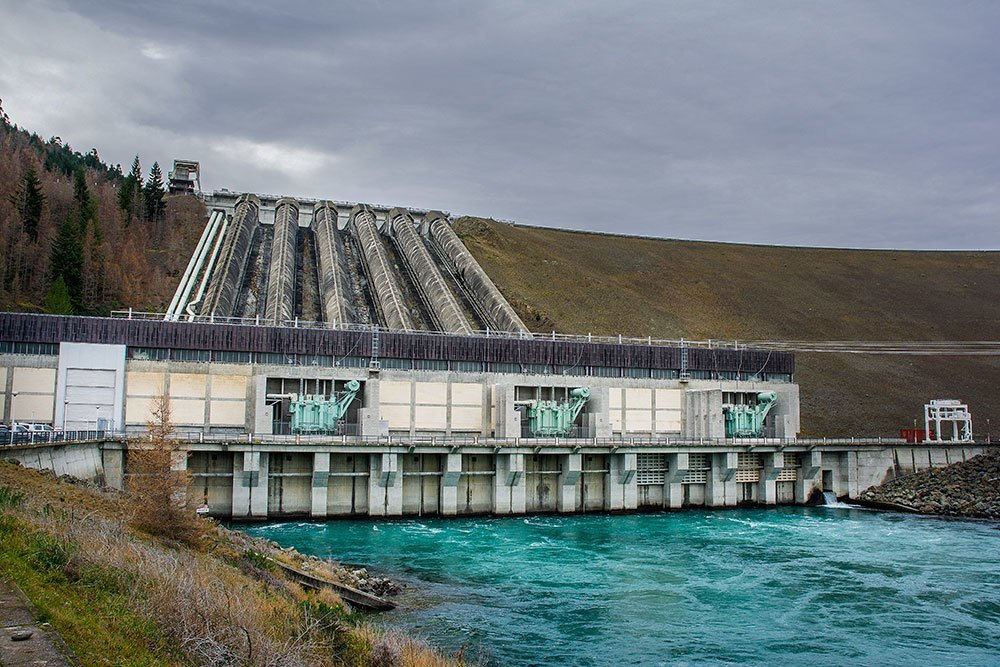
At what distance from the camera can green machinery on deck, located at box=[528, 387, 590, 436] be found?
60.6 meters

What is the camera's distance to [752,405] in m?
69.7

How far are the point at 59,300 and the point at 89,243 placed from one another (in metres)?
13.3

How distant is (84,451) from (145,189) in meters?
81.5

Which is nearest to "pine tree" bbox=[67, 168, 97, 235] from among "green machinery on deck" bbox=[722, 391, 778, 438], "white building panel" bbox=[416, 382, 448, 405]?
"white building panel" bbox=[416, 382, 448, 405]

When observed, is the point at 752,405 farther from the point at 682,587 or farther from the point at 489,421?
the point at 682,587

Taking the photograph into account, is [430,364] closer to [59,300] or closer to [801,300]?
[59,300]

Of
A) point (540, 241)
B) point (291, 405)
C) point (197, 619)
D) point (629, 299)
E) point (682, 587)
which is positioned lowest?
point (682, 587)

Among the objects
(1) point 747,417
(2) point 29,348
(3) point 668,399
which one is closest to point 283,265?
(2) point 29,348

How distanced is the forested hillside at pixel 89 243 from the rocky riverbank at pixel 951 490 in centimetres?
6829

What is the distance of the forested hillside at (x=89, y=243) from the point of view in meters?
80.6

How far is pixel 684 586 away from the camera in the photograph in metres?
35.5

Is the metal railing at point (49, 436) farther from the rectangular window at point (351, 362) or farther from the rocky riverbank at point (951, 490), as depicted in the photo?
the rocky riverbank at point (951, 490)

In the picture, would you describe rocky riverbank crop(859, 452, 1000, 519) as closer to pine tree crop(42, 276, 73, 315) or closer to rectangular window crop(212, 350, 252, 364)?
rectangular window crop(212, 350, 252, 364)

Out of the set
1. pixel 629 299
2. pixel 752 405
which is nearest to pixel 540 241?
pixel 629 299
